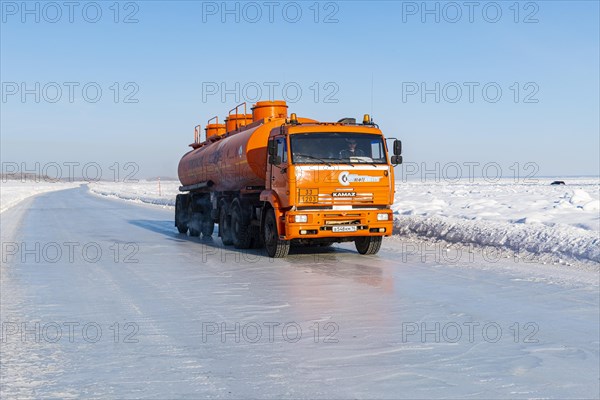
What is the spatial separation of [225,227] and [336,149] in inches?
190

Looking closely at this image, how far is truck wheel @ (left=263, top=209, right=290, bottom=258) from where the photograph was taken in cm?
1363

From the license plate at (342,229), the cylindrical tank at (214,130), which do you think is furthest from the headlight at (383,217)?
the cylindrical tank at (214,130)

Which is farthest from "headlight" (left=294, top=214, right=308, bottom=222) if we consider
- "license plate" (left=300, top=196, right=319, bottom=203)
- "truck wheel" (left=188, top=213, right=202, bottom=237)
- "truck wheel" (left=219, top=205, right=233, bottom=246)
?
"truck wheel" (left=188, top=213, right=202, bottom=237)

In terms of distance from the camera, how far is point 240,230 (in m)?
15.6

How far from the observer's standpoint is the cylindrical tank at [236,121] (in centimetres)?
1817

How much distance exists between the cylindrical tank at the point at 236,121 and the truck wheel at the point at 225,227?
254 centimetres

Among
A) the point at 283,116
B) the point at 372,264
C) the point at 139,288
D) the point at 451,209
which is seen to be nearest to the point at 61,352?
the point at 139,288

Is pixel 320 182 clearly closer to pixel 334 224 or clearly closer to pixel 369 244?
pixel 334 224

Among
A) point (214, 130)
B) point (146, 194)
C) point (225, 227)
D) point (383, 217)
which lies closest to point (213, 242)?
point (225, 227)

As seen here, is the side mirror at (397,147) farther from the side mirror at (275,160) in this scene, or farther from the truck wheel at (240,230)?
the truck wheel at (240,230)

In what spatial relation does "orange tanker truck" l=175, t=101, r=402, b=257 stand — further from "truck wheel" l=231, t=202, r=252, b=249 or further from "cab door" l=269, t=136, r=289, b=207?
"truck wheel" l=231, t=202, r=252, b=249

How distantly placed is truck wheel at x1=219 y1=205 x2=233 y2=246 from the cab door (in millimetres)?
3225

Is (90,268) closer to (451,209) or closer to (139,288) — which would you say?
(139,288)

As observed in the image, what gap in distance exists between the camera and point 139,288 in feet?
32.6
